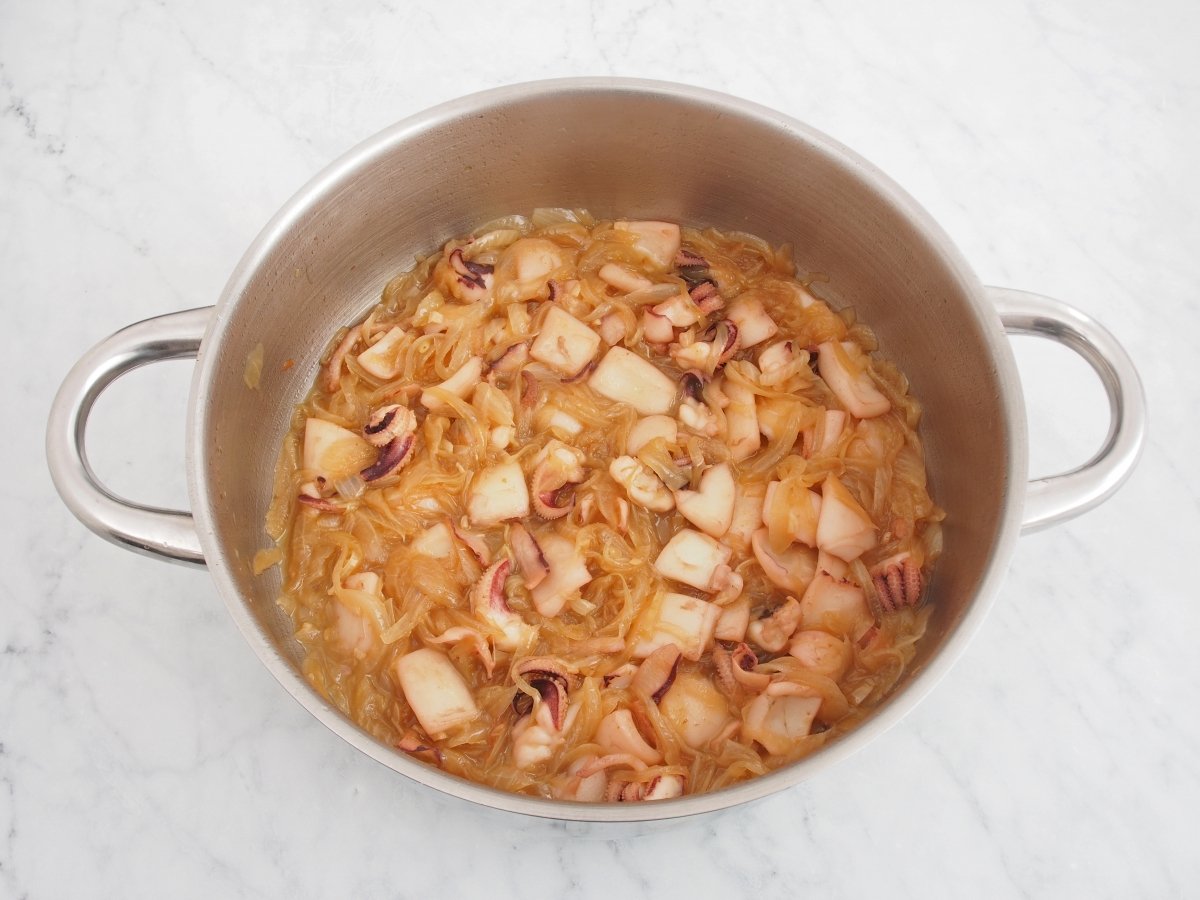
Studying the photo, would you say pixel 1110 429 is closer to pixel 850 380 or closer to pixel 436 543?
pixel 850 380

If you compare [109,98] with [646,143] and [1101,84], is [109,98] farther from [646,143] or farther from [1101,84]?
[1101,84]

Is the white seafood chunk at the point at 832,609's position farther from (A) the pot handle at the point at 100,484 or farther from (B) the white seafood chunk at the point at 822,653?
(A) the pot handle at the point at 100,484

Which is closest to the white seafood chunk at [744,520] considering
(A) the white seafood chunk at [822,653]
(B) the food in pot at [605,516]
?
(B) the food in pot at [605,516]

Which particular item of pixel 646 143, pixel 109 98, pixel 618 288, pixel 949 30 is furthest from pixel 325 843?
pixel 949 30

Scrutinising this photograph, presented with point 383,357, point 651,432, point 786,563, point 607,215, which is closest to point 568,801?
point 786,563

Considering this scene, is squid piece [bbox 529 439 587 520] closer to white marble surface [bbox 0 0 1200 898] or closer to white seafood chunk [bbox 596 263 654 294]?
white seafood chunk [bbox 596 263 654 294]
